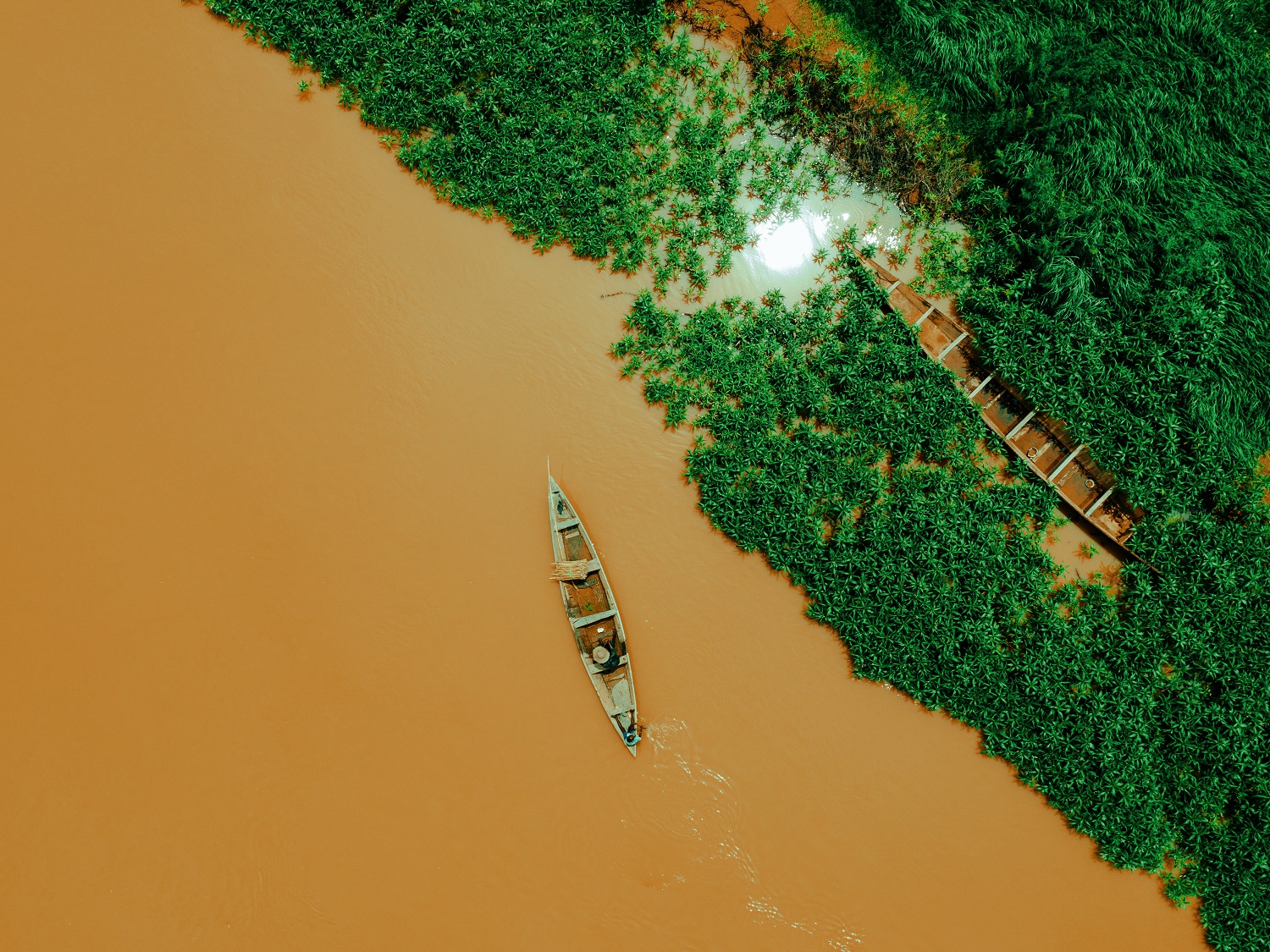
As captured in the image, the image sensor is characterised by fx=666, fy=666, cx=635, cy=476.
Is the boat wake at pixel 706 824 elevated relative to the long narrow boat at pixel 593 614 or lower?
lower

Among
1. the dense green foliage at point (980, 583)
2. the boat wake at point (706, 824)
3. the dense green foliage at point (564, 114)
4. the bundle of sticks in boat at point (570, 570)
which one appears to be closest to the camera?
the dense green foliage at point (980, 583)

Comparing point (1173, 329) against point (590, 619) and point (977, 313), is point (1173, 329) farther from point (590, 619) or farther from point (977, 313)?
point (590, 619)

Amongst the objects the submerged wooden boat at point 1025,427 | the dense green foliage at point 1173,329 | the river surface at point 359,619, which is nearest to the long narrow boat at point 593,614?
the river surface at point 359,619

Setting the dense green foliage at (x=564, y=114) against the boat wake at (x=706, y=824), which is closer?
the boat wake at (x=706, y=824)

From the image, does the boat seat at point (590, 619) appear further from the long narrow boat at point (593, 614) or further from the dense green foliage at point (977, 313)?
the dense green foliage at point (977, 313)

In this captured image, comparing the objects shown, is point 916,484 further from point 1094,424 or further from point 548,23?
point 548,23

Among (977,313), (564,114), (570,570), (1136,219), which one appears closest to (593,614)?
(570,570)

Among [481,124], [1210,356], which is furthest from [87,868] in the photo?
[1210,356]
